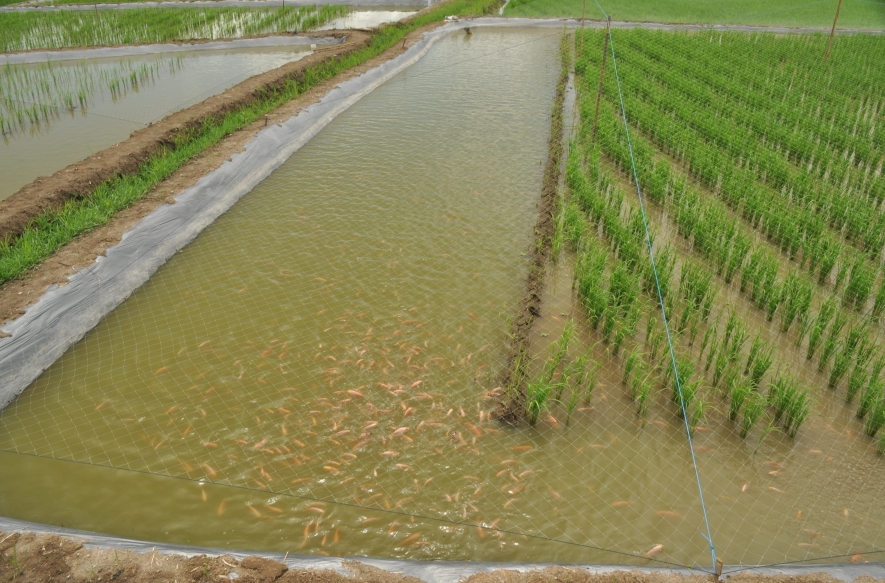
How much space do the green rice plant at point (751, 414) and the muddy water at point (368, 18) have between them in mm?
16426

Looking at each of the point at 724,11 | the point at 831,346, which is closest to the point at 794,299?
the point at 831,346

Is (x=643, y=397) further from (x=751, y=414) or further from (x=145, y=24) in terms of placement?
(x=145, y=24)

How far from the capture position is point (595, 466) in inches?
157

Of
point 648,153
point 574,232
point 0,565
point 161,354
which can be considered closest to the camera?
point 0,565

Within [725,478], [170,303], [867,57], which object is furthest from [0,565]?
[867,57]

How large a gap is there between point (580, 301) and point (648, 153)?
11.3ft

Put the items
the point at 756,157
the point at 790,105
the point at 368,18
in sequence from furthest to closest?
the point at 368,18 < the point at 790,105 < the point at 756,157

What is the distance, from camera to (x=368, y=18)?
19531mm

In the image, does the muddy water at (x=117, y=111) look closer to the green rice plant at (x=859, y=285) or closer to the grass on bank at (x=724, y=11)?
the green rice plant at (x=859, y=285)

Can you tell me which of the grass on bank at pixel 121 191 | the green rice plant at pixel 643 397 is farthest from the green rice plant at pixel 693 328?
the grass on bank at pixel 121 191

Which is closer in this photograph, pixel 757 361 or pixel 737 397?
pixel 737 397

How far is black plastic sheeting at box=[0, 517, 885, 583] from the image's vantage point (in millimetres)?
3162

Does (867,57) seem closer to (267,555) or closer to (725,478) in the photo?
(725,478)

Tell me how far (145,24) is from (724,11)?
59.1 feet
